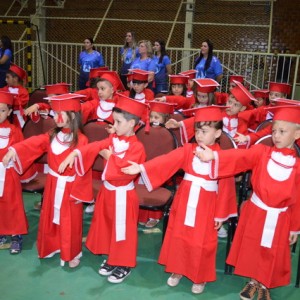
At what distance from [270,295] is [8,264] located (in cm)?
203

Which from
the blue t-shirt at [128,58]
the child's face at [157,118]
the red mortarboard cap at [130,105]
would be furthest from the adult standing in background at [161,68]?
the red mortarboard cap at [130,105]

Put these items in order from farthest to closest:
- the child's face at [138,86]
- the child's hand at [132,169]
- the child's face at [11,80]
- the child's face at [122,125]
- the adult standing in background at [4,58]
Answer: the adult standing in background at [4,58] → the child's face at [11,80] → the child's face at [138,86] → the child's face at [122,125] → the child's hand at [132,169]

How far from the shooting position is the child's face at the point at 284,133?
8.42 ft

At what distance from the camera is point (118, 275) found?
9.78 feet

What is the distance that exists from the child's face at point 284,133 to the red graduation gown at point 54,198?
4.63ft

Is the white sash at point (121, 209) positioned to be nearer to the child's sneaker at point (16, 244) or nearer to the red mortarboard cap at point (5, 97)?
the child's sneaker at point (16, 244)

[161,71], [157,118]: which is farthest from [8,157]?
[161,71]

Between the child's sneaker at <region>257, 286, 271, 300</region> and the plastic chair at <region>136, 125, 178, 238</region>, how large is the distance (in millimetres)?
831

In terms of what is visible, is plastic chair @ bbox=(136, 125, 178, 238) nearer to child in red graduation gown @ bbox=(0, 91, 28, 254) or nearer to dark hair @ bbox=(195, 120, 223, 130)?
dark hair @ bbox=(195, 120, 223, 130)

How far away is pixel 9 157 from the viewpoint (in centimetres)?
300

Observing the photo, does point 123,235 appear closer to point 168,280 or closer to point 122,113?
point 168,280

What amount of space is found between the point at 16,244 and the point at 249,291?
191 cm

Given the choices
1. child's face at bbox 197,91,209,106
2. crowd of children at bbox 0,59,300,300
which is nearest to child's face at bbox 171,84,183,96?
child's face at bbox 197,91,209,106

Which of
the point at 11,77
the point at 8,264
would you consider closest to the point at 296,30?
the point at 11,77
